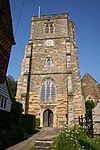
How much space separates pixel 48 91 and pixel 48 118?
12.8 ft

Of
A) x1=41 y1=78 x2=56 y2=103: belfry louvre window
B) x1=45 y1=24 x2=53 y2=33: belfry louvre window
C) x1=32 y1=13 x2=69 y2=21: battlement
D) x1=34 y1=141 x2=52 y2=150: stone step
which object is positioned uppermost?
x1=32 y1=13 x2=69 y2=21: battlement

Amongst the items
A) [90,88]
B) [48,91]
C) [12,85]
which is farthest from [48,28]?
[12,85]

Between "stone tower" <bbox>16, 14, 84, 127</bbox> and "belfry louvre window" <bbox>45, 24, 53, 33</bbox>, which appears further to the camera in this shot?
"belfry louvre window" <bbox>45, 24, 53, 33</bbox>

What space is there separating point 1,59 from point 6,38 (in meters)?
1.61

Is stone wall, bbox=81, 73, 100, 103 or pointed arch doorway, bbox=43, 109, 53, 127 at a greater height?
stone wall, bbox=81, 73, 100, 103

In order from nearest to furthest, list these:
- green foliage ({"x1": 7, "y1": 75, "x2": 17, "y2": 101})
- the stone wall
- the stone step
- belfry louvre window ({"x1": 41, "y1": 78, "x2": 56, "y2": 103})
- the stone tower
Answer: the stone step, the stone tower, belfry louvre window ({"x1": 41, "y1": 78, "x2": 56, "y2": 103}), the stone wall, green foliage ({"x1": 7, "y1": 75, "x2": 17, "y2": 101})

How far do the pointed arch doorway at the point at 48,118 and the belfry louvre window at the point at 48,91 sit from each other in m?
1.63

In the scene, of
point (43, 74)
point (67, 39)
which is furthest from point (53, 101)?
point (67, 39)

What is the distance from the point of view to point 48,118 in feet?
72.3

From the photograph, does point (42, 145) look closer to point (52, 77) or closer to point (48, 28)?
point (52, 77)

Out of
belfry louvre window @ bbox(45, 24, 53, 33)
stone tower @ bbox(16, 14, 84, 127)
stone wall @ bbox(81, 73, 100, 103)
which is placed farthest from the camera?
stone wall @ bbox(81, 73, 100, 103)

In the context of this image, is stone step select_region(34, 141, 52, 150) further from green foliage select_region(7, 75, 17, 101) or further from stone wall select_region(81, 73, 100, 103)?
green foliage select_region(7, 75, 17, 101)

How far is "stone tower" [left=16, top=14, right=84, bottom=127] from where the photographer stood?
21.0 m

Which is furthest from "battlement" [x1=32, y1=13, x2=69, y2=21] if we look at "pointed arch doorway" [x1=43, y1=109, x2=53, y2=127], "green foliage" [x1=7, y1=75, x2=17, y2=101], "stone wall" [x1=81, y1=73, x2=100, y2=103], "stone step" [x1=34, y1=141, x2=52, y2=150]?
"stone step" [x1=34, y1=141, x2=52, y2=150]
